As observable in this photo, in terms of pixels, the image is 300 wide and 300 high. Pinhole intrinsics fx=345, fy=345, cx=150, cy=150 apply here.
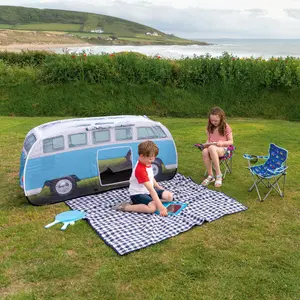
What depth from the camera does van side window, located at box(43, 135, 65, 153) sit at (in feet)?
17.9

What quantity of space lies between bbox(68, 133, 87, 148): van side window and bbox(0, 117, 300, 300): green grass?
1.03 meters

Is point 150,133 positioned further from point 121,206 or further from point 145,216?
point 145,216

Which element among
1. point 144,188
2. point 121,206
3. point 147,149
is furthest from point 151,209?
point 147,149

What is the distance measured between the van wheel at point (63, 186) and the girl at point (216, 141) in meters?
2.45

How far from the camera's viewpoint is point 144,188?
17.5 ft

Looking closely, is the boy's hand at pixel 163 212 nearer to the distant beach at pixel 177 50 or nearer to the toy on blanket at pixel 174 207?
the toy on blanket at pixel 174 207

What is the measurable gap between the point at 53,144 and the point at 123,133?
4.00 feet

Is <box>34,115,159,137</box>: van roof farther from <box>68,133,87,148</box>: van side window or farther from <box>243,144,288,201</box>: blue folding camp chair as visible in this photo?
<box>243,144,288,201</box>: blue folding camp chair

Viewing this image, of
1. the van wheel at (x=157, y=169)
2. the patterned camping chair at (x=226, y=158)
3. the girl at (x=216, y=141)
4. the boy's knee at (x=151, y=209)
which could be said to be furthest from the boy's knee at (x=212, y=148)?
the boy's knee at (x=151, y=209)

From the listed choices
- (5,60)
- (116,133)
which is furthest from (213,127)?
(5,60)

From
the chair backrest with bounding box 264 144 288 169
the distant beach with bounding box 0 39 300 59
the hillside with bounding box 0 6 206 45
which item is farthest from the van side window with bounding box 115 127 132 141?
the hillside with bounding box 0 6 206 45

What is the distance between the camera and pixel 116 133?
5.98 meters

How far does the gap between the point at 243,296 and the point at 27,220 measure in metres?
3.28

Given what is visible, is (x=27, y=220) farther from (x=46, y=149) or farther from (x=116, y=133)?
(x=116, y=133)
